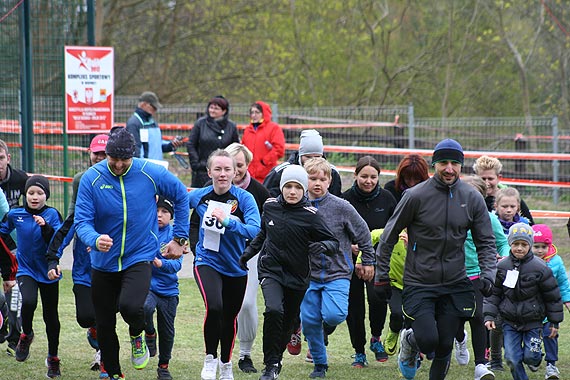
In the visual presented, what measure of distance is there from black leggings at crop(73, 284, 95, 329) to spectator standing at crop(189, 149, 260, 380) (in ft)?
3.06

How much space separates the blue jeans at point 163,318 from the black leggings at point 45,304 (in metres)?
0.77

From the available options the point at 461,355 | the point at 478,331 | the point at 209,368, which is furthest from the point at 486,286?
the point at 209,368

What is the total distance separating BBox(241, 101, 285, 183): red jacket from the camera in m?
14.2

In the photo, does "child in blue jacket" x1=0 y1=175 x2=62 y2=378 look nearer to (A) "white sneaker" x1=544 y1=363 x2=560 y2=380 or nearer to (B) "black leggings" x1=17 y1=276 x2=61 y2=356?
(B) "black leggings" x1=17 y1=276 x2=61 y2=356

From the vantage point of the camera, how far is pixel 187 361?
29.7ft

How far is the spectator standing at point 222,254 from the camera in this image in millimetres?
7609

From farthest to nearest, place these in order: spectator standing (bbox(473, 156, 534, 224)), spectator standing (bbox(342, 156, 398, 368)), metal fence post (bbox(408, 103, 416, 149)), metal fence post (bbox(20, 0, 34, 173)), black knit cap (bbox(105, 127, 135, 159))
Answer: metal fence post (bbox(408, 103, 416, 149)), metal fence post (bbox(20, 0, 34, 173)), spectator standing (bbox(473, 156, 534, 224)), spectator standing (bbox(342, 156, 398, 368)), black knit cap (bbox(105, 127, 135, 159))

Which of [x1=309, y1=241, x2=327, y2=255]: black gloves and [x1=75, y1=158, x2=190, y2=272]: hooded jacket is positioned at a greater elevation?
[x1=75, y1=158, x2=190, y2=272]: hooded jacket

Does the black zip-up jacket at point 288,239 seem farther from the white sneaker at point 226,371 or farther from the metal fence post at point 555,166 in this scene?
the metal fence post at point 555,166

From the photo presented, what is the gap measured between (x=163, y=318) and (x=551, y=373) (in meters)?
3.26

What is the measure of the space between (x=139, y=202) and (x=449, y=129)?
1454 centimetres

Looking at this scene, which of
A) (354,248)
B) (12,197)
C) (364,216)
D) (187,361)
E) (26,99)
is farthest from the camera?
(26,99)

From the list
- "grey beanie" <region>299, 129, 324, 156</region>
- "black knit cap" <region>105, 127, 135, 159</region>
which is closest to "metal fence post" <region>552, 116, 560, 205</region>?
"grey beanie" <region>299, 129, 324, 156</region>

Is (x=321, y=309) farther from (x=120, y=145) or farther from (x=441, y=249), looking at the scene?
(x=120, y=145)
